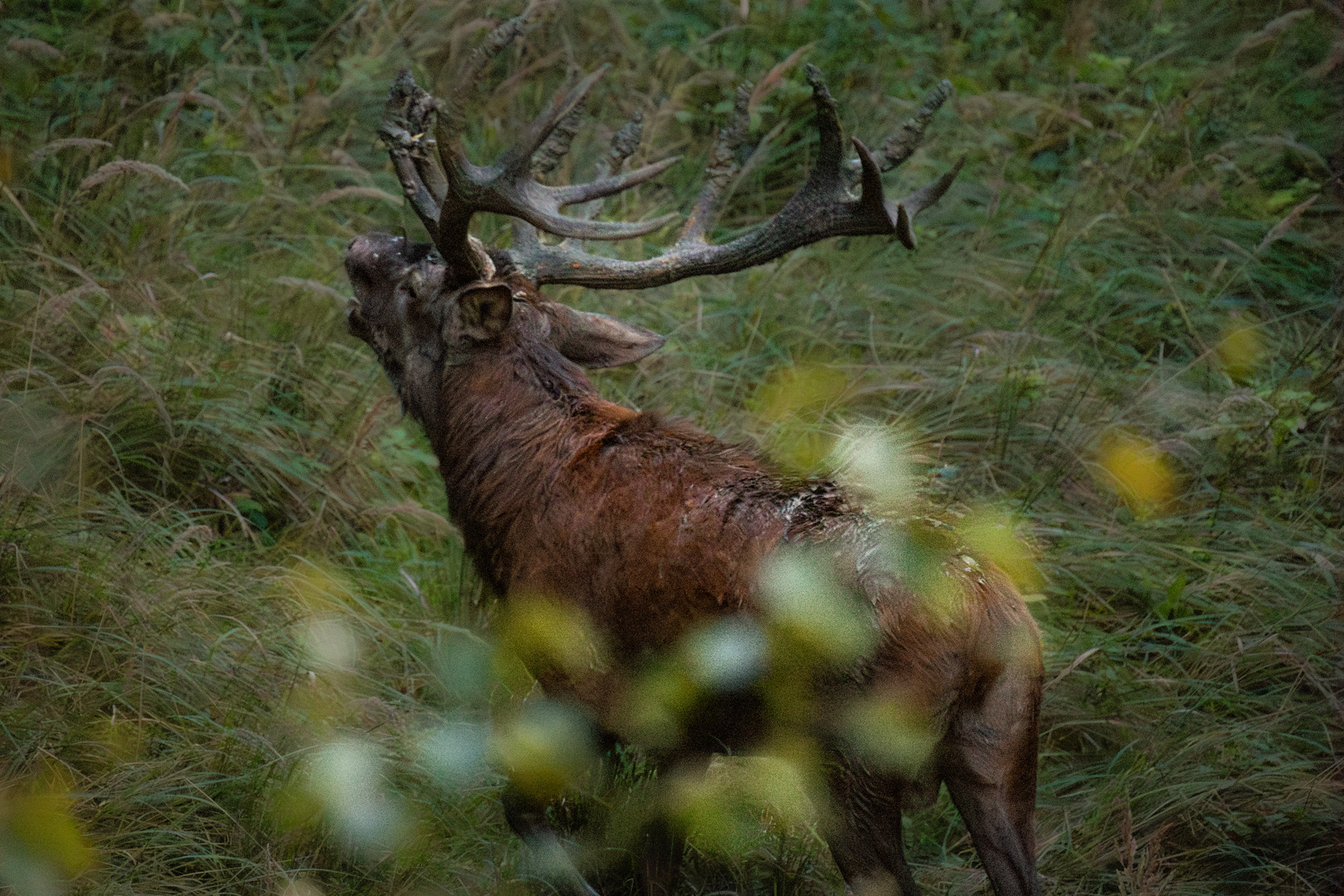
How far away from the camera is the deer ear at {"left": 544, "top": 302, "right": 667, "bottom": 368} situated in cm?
426

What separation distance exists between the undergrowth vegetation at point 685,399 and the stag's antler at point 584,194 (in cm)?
77

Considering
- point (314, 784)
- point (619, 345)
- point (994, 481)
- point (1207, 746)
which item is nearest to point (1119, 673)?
point (1207, 746)

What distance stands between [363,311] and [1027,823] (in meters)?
2.62

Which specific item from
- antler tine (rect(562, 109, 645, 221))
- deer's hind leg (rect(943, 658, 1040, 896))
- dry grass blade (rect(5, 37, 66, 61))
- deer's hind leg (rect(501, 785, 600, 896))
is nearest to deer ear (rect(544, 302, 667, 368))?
antler tine (rect(562, 109, 645, 221))

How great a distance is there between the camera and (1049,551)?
484cm

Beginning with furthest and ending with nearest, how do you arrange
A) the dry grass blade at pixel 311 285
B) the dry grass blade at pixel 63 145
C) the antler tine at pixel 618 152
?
1. the dry grass blade at pixel 311 285
2. the dry grass blade at pixel 63 145
3. the antler tine at pixel 618 152

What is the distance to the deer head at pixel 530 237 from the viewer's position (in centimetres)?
387

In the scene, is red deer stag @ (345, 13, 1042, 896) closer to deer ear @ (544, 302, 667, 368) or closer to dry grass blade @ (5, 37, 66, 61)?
deer ear @ (544, 302, 667, 368)

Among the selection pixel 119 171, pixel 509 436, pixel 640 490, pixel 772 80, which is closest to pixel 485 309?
pixel 509 436

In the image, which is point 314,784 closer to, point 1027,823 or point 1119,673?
point 1027,823

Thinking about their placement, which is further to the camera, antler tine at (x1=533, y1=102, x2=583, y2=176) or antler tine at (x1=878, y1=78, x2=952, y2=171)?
antler tine at (x1=533, y1=102, x2=583, y2=176)

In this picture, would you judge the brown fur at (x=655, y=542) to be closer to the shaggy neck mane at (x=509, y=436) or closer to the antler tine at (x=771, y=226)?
the shaggy neck mane at (x=509, y=436)

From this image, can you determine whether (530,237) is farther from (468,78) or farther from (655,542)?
(655,542)

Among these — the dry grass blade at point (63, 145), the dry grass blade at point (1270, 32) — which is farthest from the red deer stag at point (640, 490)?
the dry grass blade at point (1270, 32)
